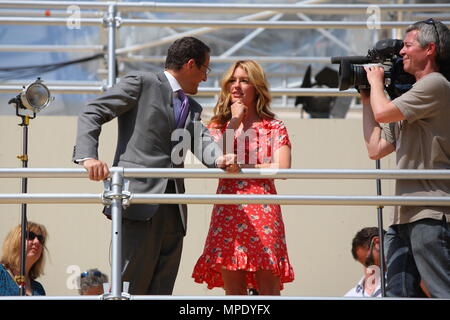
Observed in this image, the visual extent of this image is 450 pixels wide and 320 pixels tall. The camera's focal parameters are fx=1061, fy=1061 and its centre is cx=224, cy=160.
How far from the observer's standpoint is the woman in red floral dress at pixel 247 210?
4664 mm

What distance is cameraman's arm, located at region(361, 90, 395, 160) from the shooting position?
472 cm

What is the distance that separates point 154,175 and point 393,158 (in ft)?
8.39

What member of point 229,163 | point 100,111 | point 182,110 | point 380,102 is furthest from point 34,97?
point 380,102

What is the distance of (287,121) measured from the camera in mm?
6676

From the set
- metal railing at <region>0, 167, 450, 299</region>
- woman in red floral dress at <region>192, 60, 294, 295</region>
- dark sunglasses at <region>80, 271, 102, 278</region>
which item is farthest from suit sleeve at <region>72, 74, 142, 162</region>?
dark sunglasses at <region>80, 271, 102, 278</region>

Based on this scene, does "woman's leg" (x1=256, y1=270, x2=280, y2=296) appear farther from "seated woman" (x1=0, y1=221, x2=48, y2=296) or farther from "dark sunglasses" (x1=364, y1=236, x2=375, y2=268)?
"dark sunglasses" (x1=364, y1=236, x2=375, y2=268)

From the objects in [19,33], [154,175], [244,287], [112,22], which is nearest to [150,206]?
[154,175]

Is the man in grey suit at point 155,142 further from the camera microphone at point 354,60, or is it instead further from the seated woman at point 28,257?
the seated woman at point 28,257

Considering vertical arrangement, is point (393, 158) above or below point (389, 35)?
below

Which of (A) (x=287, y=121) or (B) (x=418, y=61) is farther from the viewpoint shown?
(A) (x=287, y=121)

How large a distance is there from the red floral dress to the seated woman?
97 centimetres

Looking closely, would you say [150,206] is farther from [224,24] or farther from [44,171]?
[224,24]
